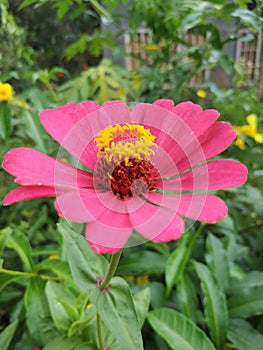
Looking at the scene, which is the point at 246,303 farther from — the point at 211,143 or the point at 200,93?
the point at 200,93

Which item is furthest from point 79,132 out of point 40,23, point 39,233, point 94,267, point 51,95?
point 40,23

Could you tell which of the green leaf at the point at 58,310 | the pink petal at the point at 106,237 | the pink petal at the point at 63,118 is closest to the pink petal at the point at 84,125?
the pink petal at the point at 63,118

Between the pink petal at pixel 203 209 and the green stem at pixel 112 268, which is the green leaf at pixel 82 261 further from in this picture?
the pink petal at pixel 203 209

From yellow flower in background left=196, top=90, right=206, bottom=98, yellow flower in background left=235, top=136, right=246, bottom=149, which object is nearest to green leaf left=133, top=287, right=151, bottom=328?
yellow flower in background left=235, top=136, right=246, bottom=149

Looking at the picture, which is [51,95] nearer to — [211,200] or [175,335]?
[175,335]

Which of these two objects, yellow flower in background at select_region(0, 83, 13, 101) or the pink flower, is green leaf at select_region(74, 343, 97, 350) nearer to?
the pink flower

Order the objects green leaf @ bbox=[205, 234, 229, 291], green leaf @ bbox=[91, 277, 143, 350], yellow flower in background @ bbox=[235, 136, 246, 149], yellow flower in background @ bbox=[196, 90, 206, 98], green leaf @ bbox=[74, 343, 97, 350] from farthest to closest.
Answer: yellow flower in background @ bbox=[196, 90, 206, 98] < yellow flower in background @ bbox=[235, 136, 246, 149] < green leaf @ bbox=[205, 234, 229, 291] < green leaf @ bbox=[74, 343, 97, 350] < green leaf @ bbox=[91, 277, 143, 350]
